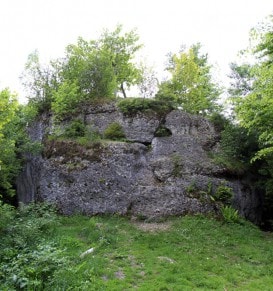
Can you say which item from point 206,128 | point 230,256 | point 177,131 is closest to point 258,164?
point 206,128

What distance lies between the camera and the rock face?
15.8 m

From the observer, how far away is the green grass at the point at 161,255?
8.70 meters

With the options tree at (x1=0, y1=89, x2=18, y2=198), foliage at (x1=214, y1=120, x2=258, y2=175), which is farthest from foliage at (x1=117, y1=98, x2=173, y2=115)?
tree at (x1=0, y1=89, x2=18, y2=198)

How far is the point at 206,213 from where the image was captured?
1536 cm

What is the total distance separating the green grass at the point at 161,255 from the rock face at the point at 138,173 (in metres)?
0.98

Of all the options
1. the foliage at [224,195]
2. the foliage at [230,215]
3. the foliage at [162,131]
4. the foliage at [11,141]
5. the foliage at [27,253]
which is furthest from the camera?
the foliage at [162,131]

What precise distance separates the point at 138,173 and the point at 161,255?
20.4 feet

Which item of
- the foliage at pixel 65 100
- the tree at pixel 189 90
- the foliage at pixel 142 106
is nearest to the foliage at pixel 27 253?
the foliage at pixel 65 100

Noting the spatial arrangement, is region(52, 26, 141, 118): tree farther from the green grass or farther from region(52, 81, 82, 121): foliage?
the green grass

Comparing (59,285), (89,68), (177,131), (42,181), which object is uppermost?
(89,68)

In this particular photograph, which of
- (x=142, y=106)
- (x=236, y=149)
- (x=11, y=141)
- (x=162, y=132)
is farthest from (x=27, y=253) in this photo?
(x=236, y=149)

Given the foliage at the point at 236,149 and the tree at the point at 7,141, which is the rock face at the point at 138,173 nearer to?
the foliage at the point at 236,149

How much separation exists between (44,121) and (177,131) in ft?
27.2

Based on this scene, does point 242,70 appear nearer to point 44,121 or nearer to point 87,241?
point 44,121
